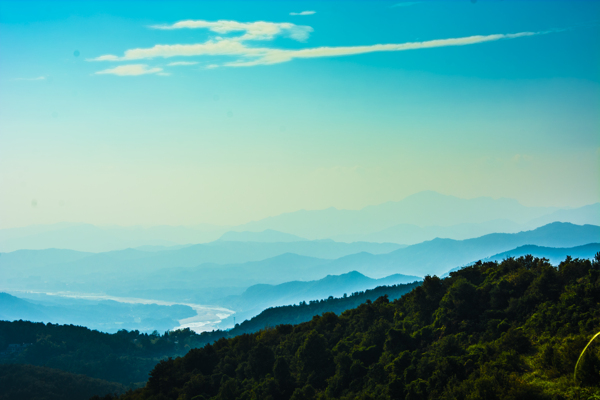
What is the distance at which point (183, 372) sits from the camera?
158 feet

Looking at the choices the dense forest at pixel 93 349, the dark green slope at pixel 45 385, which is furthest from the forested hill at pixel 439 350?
the dense forest at pixel 93 349

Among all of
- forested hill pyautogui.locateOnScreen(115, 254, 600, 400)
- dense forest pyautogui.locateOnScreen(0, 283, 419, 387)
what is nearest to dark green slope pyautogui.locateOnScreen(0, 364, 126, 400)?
dense forest pyautogui.locateOnScreen(0, 283, 419, 387)

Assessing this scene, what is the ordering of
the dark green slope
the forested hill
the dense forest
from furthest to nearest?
the dense forest < the dark green slope < the forested hill

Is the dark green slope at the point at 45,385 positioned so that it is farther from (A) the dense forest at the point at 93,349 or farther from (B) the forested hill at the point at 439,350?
(B) the forested hill at the point at 439,350

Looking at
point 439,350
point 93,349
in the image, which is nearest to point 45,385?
point 93,349

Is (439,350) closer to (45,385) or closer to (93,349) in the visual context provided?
(45,385)

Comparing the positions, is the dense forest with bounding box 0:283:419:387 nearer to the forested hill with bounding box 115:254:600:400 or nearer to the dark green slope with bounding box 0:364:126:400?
the dark green slope with bounding box 0:364:126:400

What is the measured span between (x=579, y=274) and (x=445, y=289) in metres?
Result: 12.8

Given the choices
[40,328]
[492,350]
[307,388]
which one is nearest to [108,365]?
[40,328]

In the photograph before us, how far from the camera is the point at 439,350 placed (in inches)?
1293

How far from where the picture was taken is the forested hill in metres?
25.2

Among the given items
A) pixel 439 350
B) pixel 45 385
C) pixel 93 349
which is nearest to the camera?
pixel 439 350

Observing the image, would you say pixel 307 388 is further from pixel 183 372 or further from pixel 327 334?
pixel 183 372

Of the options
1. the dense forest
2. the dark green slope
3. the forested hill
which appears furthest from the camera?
the dense forest
